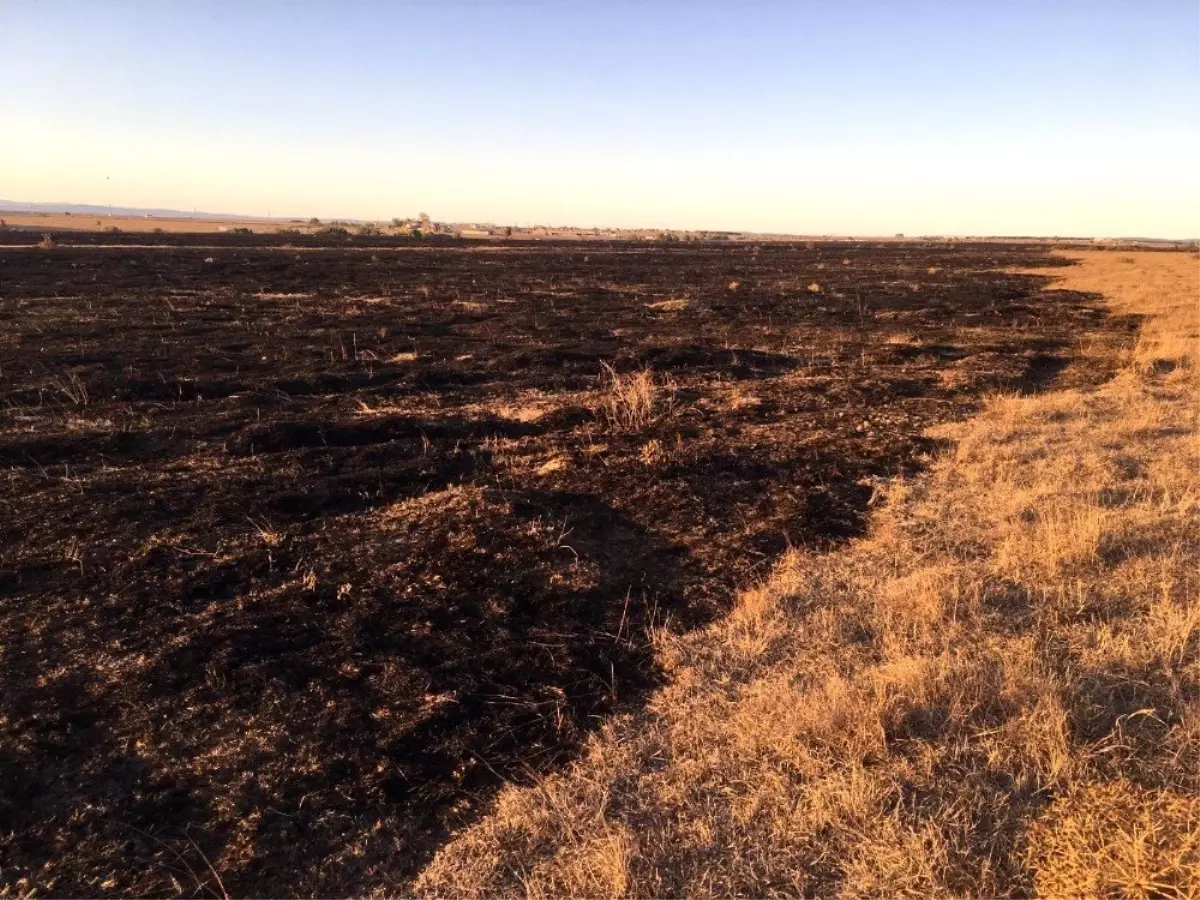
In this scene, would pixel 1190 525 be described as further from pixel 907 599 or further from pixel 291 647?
pixel 291 647

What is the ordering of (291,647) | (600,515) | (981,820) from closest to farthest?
1. (981,820)
2. (291,647)
3. (600,515)

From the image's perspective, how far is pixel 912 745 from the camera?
322cm

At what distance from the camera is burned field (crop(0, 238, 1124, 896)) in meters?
3.17

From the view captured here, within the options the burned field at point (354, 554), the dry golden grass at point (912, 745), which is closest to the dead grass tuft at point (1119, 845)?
the dry golden grass at point (912, 745)

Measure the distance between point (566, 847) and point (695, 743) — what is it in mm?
893

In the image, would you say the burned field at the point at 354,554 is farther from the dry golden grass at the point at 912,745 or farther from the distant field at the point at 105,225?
the distant field at the point at 105,225

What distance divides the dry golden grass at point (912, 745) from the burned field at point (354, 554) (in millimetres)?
417

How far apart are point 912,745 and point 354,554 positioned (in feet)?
14.3

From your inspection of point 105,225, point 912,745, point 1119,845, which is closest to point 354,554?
point 912,745

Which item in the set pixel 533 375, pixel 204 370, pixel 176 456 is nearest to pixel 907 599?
pixel 176 456

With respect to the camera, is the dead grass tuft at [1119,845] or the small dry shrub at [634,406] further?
the small dry shrub at [634,406]

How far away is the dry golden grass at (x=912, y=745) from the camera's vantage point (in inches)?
101

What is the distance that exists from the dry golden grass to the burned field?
417 millimetres

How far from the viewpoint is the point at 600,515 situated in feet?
21.4
